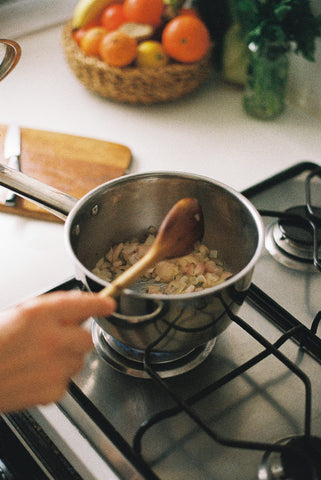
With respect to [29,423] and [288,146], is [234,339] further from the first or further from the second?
[288,146]

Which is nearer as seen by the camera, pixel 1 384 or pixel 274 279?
pixel 1 384

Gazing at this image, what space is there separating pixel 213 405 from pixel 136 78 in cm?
62

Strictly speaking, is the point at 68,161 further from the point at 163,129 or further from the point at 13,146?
the point at 163,129

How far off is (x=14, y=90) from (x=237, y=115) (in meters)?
0.44

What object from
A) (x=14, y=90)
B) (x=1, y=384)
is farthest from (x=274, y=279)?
(x=14, y=90)

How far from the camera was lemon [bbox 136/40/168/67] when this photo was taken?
94cm

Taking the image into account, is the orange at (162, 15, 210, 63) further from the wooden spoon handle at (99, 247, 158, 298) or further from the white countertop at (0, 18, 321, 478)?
the wooden spoon handle at (99, 247, 158, 298)

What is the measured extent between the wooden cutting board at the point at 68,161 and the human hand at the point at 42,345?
370mm

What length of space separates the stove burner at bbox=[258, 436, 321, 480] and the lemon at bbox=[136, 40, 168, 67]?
2.29 feet

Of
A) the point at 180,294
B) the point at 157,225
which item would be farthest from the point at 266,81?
the point at 180,294

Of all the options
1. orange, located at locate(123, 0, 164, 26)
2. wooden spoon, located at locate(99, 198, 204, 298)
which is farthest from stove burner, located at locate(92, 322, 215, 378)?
orange, located at locate(123, 0, 164, 26)

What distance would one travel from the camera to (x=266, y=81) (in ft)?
3.10

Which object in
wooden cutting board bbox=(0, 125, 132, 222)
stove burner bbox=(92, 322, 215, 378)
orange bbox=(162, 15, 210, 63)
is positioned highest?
orange bbox=(162, 15, 210, 63)

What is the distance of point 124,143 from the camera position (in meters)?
0.91
